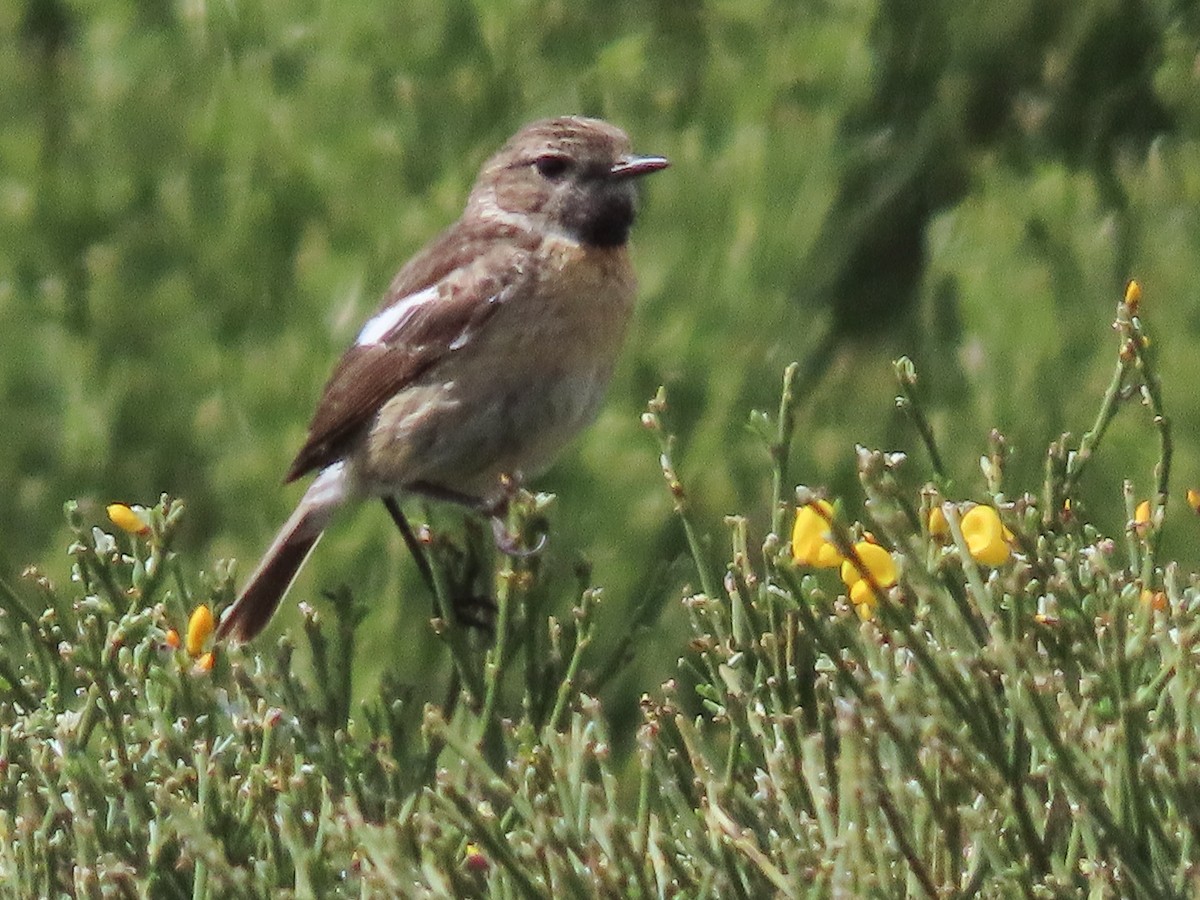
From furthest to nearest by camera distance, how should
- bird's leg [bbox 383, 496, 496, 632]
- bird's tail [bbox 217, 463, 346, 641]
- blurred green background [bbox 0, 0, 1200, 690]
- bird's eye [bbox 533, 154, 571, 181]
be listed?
blurred green background [bbox 0, 0, 1200, 690]
bird's eye [bbox 533, 154, 571, 181]
bird's tail [bbox 217, 463, 346, 641]
bird's leg [bbox 383, 496, 496, 632]

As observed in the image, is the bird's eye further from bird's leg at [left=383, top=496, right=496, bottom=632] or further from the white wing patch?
bird's leg at [left=383, top=496, right=496, bottom=632]

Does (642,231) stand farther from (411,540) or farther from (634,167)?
(411,540)

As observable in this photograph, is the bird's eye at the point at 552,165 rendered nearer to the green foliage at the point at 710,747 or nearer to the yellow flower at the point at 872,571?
the green foliage at the point at 710,747

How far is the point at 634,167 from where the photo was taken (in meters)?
4.40

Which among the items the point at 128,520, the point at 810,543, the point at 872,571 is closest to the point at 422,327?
the point at 128,520

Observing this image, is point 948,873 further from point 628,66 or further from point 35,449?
point 35,449

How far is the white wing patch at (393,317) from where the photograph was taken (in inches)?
172

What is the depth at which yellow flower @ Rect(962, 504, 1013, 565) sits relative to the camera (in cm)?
244

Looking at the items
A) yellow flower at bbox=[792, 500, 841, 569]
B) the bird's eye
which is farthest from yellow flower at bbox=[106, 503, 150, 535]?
the bird's eye

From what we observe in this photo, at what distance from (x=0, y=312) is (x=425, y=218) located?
1.24 metres

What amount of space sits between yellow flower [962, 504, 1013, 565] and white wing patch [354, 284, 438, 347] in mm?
2045

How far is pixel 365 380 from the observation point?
4438 mm

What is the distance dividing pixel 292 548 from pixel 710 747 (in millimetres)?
2223

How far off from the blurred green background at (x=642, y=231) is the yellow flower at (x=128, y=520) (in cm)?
222
